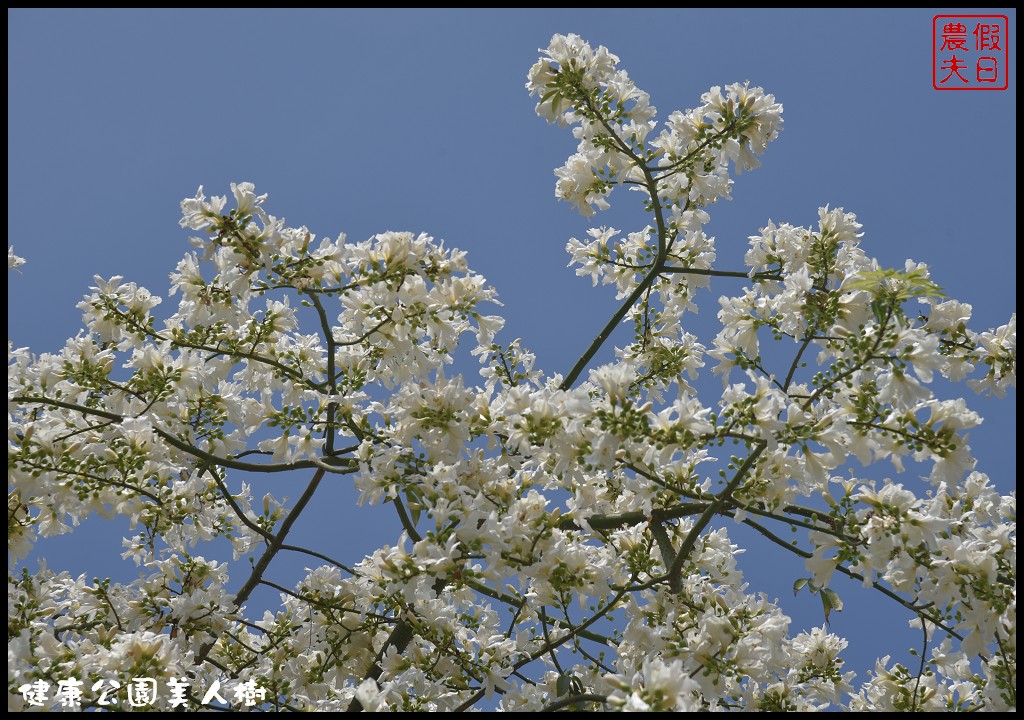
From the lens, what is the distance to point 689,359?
621 cm

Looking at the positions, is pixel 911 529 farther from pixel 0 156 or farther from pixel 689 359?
pixel 0 156

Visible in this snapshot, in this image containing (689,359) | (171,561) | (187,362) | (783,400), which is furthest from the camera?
(689,359)

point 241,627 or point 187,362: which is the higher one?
point 187,362

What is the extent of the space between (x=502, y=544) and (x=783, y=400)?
1.48m

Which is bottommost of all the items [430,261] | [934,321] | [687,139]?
[430,261]

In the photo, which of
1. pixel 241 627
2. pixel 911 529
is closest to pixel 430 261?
pixel 911 529

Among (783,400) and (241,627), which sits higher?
(783,400)

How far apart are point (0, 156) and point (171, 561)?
266 centimetres

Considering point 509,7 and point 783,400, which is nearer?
point 783,400

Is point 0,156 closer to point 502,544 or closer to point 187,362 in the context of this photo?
point 187,362

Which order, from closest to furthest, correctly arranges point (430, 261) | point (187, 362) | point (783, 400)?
point (783, 400) → point (430, 261) → point (187, 362)

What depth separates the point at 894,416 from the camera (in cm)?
404

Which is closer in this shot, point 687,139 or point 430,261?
point 430,261

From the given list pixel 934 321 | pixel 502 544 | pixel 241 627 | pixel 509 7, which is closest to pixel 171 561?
pixel 241 627
